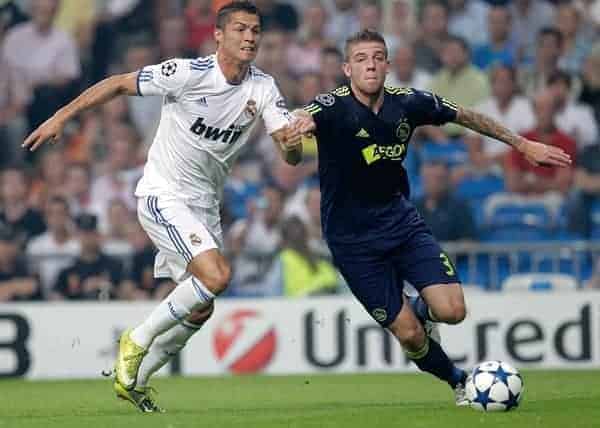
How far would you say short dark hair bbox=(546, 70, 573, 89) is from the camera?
1727cm

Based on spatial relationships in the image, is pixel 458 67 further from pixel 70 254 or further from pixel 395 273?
pixel 395 273

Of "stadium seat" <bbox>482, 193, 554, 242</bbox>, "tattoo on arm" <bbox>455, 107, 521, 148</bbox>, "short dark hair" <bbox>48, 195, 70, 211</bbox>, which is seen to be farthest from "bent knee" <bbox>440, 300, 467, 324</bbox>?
"short dark hair" <bbox>48, 195, 70, 211</bbox>

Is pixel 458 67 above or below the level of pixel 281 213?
above

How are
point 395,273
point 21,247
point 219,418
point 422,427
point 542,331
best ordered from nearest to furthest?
1. point 422,427
2. point 219,418
3. point 395,273
4. point 542,331
5. point 21,247

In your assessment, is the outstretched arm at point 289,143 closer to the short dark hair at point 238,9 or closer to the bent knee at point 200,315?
the short dark hair at point 238,9

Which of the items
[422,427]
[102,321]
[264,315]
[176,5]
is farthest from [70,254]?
[422,427]

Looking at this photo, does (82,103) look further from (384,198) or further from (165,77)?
(384,198)

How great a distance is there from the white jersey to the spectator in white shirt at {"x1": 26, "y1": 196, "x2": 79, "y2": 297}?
5556 mm

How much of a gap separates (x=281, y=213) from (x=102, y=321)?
2506 millimetres

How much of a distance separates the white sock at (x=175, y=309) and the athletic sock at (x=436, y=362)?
1434mm

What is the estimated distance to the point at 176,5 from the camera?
59.4ft

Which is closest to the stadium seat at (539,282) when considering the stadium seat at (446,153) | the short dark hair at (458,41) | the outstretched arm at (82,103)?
the stadium seat at (446,153)

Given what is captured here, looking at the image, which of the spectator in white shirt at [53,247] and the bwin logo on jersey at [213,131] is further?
the spectator in white shirt at [53,247]

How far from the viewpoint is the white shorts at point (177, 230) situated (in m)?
9.77
